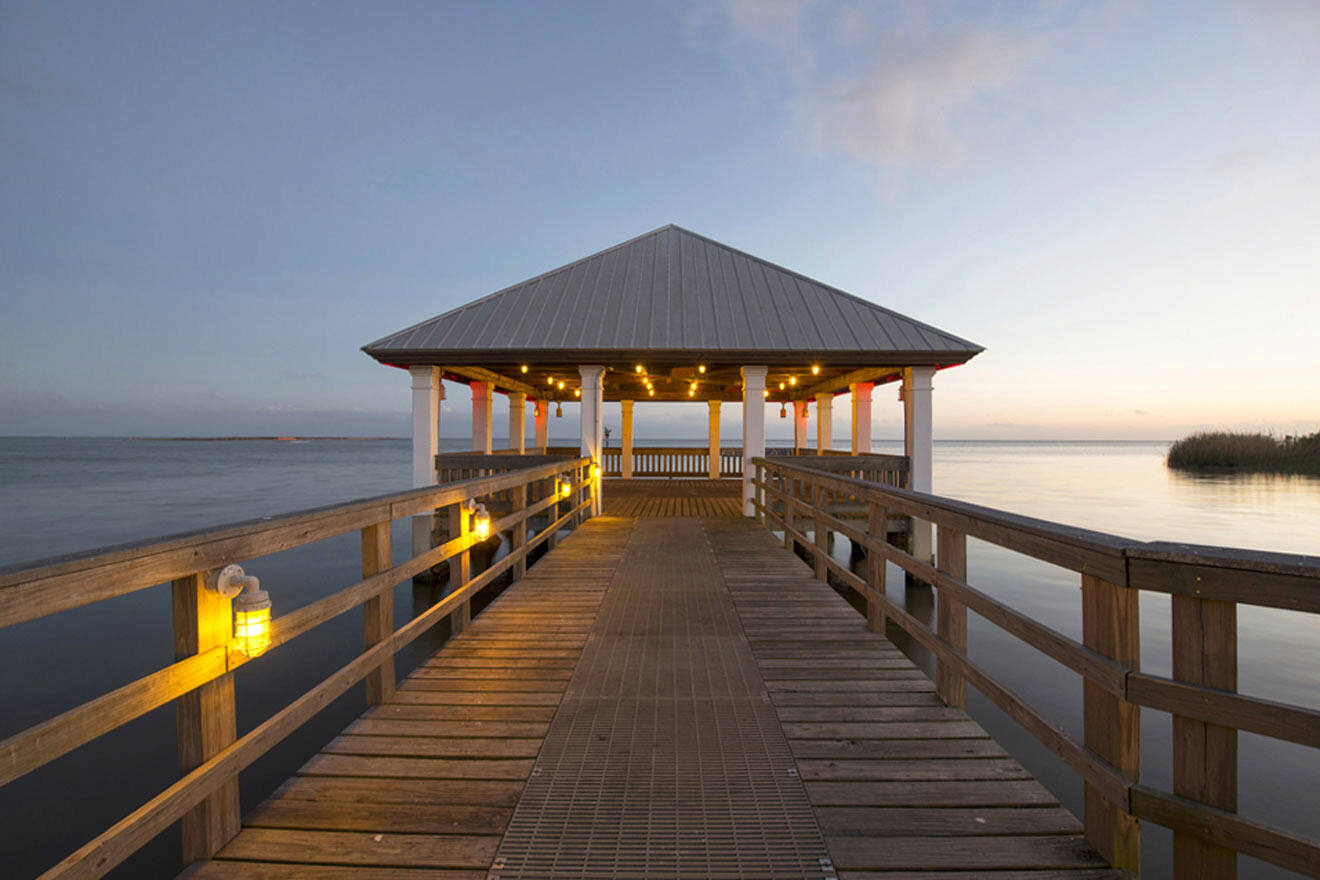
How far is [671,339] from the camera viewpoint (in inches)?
382

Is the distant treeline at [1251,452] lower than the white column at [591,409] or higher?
lower

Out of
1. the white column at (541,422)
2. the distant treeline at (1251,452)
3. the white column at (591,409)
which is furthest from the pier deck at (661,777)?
the distant treeline at (1251,452)

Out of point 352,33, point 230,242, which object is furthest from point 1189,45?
point 230,242

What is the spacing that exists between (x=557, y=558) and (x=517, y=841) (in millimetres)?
4809

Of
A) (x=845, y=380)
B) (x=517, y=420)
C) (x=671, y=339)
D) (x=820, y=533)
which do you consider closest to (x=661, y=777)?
(x=820, y=533)

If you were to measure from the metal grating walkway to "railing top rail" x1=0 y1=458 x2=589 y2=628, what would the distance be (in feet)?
4.59

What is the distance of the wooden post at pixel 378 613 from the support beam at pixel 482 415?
31.5ft

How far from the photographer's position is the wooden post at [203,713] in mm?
1740

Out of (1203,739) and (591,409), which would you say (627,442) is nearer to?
(591,409)

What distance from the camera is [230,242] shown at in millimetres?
38500

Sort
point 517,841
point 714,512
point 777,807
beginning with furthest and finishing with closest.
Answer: point 714,512, point 777,807, point 517,841

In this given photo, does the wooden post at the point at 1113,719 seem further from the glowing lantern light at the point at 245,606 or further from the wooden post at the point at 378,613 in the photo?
the wooden post at the point at 378,613

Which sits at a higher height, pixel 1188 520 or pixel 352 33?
pixel 352 33

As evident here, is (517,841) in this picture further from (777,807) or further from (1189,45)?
(1189,45)
